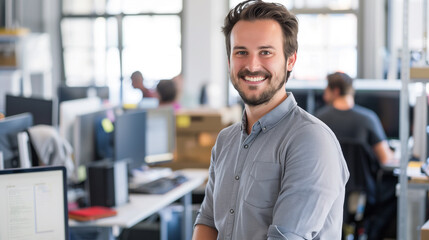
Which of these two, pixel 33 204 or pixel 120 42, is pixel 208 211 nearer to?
pixel 33 204

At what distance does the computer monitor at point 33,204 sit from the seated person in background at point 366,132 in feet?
9.46

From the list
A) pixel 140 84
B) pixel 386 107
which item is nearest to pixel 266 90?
pixel 386 107

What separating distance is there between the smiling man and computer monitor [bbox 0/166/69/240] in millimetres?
556

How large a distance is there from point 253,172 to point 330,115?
3205 mm

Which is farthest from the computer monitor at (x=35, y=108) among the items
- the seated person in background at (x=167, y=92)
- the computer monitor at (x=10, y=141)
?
the seated person in background at (x=167, y=92)

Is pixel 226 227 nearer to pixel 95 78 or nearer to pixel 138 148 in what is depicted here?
pixel 138 148

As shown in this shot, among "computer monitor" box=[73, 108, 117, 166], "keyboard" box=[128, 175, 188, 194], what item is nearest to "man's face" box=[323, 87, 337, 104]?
"keyboard" box=[128, 175, 188, 194]

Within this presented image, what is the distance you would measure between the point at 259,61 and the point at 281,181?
1.06ft

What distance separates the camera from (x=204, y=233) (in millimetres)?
1954

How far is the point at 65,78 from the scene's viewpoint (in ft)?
31.3

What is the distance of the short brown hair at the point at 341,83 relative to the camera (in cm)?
496

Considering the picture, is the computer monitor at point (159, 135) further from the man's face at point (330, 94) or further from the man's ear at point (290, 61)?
the man's ear at point (290, 61)

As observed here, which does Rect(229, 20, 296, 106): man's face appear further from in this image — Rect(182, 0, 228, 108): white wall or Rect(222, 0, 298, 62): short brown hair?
Rect(182, 0, 228, 108): white wall

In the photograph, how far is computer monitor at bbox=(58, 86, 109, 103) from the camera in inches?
226
